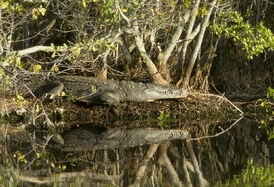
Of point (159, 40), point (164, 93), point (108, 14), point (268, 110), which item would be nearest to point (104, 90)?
point (164, 93)

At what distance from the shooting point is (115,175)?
789 centimetres

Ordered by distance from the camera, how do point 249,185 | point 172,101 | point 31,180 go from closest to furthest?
point 249,185
point 31,180
point 172,101

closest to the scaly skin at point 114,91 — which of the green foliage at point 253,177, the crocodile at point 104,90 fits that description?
the crocodile at point 104,90

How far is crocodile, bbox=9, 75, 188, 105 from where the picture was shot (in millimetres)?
13695

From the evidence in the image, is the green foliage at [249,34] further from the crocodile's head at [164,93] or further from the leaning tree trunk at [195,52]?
the crocodile's head at [164,93]

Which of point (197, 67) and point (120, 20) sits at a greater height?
point (120, 20)

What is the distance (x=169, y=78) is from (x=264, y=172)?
22.9ft

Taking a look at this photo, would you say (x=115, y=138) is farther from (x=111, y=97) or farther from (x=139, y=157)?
(x=111, y=97)

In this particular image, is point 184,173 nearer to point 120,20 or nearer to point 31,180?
point 31,180

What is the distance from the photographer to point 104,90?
13.8m

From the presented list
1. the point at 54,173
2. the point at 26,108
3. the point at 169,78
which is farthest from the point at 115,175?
the point at 169,78

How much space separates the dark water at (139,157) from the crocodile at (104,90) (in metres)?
1.63

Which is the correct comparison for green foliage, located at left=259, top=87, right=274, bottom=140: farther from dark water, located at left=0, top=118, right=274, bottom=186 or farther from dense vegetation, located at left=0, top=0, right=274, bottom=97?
dense vegetation, located at left=0, top=0, right=274, bottom=97

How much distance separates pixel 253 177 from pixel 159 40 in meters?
8.66
